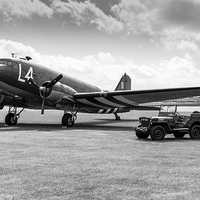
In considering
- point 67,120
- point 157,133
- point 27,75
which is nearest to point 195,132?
point 157,133

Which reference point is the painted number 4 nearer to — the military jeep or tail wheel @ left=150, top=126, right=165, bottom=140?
the military jeep

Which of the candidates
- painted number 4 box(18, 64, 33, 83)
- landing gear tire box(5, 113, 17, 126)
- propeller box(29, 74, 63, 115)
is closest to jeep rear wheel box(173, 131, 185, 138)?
propeller box(29, 74, 63, 115)

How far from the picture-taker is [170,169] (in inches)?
276

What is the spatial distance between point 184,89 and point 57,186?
14.6m

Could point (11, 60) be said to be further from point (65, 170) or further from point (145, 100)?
point (65, 170)

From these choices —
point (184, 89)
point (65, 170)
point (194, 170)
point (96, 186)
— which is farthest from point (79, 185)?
point (184, 89)

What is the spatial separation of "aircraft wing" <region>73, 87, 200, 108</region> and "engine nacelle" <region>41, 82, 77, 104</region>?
1.96ft

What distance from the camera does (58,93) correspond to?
20219 millimetres

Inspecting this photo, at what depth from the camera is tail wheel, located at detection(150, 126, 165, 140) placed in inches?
510

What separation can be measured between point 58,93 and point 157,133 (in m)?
9.33

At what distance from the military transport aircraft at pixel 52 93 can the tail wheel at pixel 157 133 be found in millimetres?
6298

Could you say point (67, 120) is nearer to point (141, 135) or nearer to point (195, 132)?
point (141, 135)

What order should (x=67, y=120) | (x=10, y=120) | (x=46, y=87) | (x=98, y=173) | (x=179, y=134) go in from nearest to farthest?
1. (x=98, y=173)
2. (x=179, y=134)
3. (x=46, y=87)
4. (x=67, y=120)
5. (x=10, y=120)

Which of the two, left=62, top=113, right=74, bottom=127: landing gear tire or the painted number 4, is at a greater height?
the painted number 4
